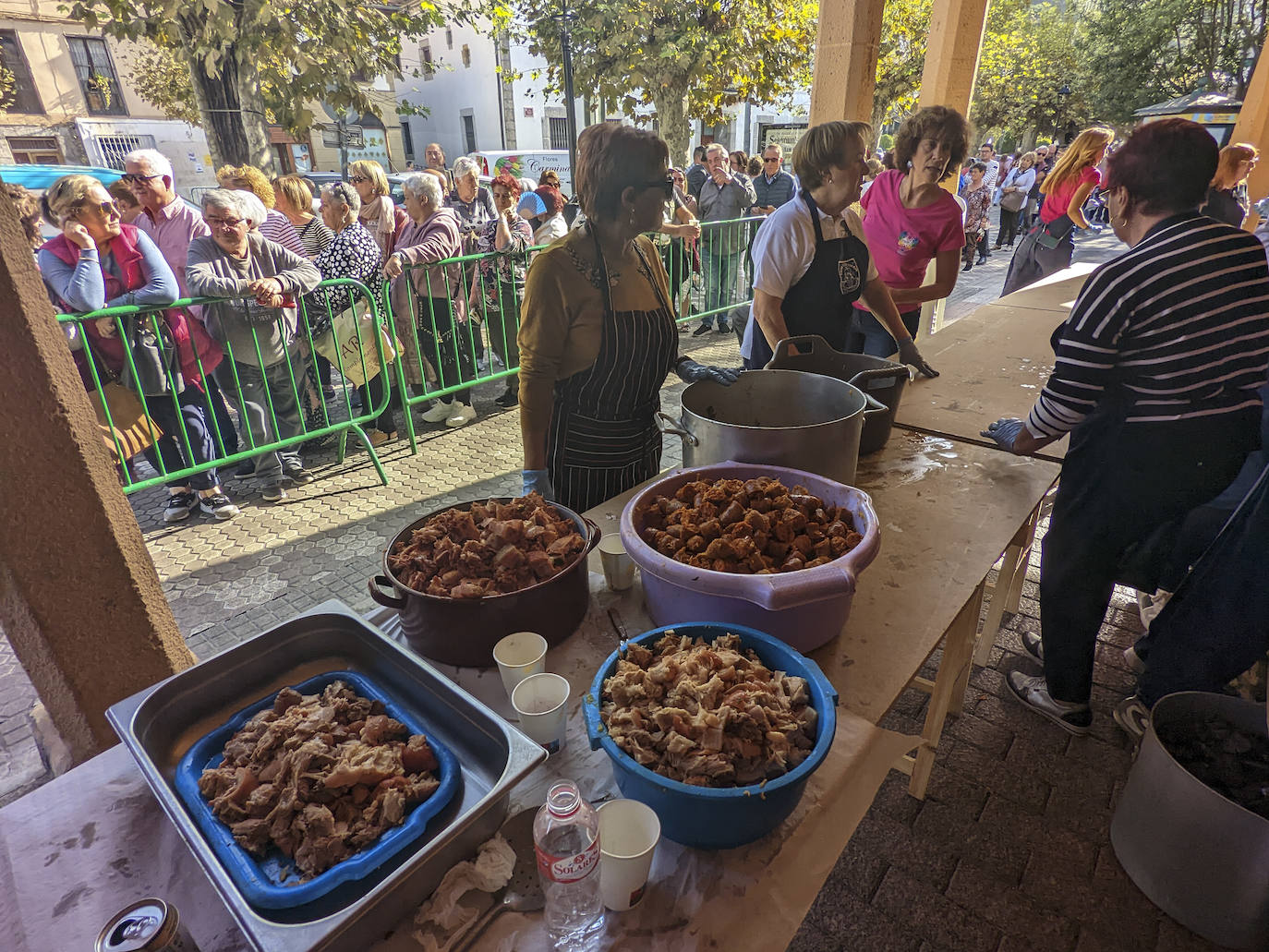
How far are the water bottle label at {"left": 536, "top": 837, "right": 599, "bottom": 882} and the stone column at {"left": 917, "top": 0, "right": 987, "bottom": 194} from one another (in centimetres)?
651

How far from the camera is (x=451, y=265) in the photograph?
18.6 feet

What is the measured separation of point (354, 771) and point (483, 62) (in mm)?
35401

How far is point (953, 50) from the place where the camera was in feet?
19.8

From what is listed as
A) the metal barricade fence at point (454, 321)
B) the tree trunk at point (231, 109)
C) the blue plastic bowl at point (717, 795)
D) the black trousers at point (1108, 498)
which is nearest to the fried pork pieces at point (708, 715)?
the blue plastic bowl at point (717, 795)

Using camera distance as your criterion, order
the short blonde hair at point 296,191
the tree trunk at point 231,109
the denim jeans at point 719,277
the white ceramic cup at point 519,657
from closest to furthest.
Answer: the white ceramic cup at point 519,657 → the short blonde hair at point 296,191 → the denim jeans at point 719,277 → the tree trunk at point 231,109

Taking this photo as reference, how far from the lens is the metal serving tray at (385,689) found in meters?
0.91

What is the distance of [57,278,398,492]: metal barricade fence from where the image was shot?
4.02 m

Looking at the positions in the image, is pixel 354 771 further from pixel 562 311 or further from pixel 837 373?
pixel 837 373

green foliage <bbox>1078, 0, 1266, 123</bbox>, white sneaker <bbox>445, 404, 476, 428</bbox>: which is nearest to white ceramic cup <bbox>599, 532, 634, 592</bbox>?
white sneaker <bbox>445, 404, 476, 428</bbox>

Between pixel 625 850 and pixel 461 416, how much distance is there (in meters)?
5.57

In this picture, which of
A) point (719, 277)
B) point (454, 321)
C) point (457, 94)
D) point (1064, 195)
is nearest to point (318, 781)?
point (454, 321)

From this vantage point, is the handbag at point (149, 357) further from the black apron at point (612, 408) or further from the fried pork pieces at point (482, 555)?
the fried pork pieces at point (482, 555)

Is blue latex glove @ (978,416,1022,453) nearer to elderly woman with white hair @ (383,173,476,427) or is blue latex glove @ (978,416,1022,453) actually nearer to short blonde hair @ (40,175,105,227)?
elderly woman with white hair @ (383,173,476,427)

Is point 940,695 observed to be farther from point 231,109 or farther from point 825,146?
point 231,109
